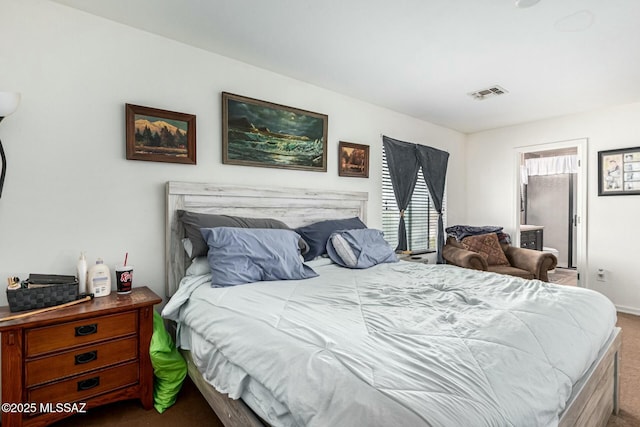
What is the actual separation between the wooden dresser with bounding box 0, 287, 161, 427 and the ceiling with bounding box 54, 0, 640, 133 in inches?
72.8

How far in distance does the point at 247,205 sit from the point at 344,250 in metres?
0.89

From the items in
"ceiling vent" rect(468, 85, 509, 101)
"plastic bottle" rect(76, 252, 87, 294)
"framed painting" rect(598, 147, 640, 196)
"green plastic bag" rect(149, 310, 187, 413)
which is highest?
"ceiling vent" rect(468, 85, 509, 101)

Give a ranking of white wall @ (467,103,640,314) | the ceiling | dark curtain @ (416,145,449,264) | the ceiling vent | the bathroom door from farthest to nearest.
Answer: the bathroom door < dark curtain @ (416,145,449,264) < white wall @ (467,103,640,314) < the ceiling vent < the ceiling

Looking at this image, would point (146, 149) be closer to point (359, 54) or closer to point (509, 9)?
point (359, 54)

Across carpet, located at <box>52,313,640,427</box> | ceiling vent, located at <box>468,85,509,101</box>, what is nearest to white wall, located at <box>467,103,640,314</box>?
ceiling vent, located at <box>468,85,509,101</box>

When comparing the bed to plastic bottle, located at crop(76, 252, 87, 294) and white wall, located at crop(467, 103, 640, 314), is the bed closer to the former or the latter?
plastic bottle, located at crop(76, 252, 87, 294)

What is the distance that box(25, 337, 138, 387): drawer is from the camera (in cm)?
162

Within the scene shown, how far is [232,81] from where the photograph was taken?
2773 mm

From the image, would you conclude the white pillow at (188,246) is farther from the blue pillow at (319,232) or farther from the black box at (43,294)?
the blue pillow at (319,232)

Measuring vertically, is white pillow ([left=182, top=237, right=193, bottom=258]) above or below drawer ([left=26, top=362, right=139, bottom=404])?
above

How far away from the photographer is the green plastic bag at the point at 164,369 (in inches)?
76.5

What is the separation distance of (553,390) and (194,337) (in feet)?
5.20

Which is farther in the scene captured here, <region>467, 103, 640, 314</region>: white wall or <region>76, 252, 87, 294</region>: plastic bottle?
<region>467, 103, 640, 314</region>: white wall

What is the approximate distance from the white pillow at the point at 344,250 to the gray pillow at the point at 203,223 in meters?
0.33
